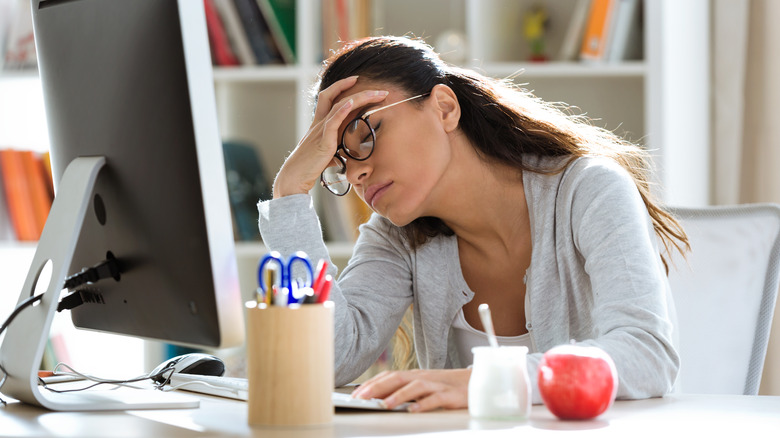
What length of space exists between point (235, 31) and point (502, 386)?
6.46 feet

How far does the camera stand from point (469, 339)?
5.22 ft

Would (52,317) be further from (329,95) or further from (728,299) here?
(728,299)

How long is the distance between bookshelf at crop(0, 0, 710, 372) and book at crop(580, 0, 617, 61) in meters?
0.03

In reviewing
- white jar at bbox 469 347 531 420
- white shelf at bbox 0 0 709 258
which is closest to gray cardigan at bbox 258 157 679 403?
white jar at bbox 469 347 531 420

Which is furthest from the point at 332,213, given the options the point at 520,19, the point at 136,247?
the point at 136,247

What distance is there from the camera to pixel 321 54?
2.58 meters

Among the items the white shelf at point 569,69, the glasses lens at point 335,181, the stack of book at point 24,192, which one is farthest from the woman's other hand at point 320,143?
the stack of book at point 24,192

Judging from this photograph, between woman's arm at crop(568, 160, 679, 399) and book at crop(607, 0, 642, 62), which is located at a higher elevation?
book at crop(607, 0, 642, 62)

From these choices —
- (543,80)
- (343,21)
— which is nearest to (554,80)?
(543,80)

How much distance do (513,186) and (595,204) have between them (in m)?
0.27

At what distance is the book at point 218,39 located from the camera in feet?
8.55

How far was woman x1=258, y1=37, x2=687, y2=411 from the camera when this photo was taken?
142 cm

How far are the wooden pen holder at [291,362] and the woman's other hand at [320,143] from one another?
24.9 inches

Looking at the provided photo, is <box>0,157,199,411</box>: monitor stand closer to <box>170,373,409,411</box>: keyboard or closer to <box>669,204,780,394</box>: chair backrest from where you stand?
<box>170,373,409,411</box>: keyboard
